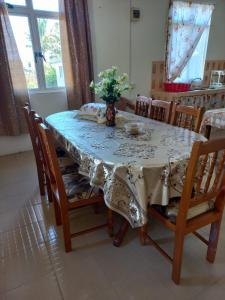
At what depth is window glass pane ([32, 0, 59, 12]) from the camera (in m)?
2.91

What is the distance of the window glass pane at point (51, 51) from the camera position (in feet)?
10.0

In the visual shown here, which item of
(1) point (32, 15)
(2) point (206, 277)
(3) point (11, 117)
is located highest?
(1) point (32, 15)

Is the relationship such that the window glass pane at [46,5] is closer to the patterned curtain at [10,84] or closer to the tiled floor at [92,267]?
the patterned curtain at [10,84]

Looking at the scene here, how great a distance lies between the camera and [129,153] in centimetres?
128

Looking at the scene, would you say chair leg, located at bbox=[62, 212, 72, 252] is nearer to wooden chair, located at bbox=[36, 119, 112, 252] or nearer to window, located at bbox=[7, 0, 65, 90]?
wooden chair, located at bbox=[36, 119, 112, 252]

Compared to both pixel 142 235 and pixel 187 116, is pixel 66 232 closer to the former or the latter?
pixel 142 235

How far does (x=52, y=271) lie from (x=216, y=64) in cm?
487

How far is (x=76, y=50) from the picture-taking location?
10.3 ft

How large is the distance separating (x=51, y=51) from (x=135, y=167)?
2.80 m

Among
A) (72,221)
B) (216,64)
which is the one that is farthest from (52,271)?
(216,64)

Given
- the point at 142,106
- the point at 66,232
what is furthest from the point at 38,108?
the point at 66,232

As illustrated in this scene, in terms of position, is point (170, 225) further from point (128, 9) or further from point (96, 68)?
point (128, 9)

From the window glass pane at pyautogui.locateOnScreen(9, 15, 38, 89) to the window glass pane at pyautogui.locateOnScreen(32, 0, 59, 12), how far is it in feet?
0.77

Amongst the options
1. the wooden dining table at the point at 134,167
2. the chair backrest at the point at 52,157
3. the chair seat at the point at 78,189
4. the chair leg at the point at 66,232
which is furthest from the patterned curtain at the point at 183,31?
the chair leg at the point at 66,232
